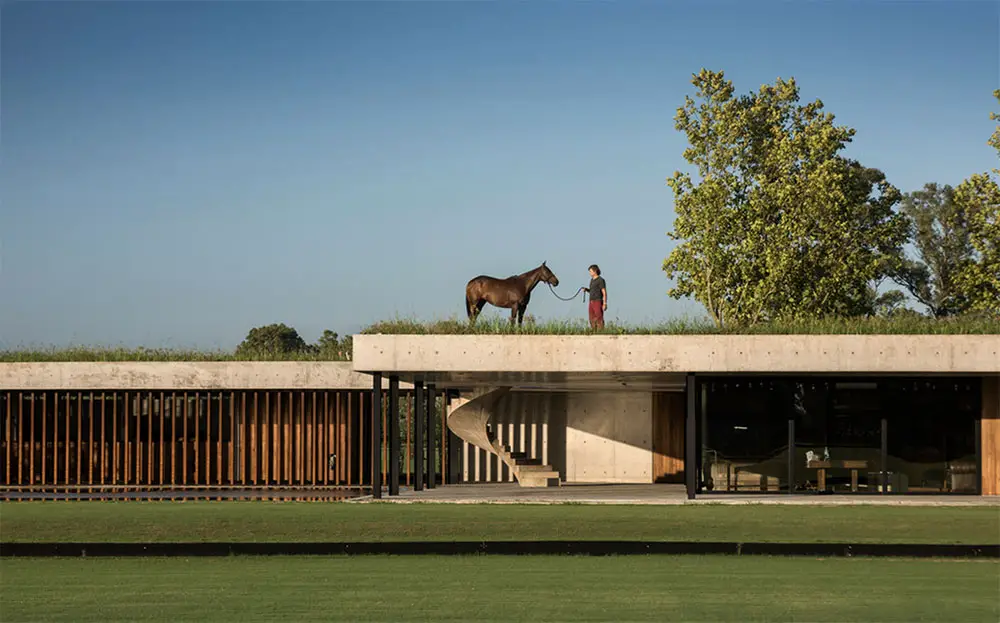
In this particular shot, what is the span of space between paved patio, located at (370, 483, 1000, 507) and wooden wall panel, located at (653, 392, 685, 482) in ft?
17.1

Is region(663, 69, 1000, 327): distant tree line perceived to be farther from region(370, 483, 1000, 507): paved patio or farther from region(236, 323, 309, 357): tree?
region(236, 323, 309, 357): tree

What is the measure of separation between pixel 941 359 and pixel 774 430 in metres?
3.39

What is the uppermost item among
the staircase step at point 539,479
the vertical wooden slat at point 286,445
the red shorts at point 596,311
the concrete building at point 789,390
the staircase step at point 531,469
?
the red shorts at point 596,311

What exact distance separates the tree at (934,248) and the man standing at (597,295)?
38195mm

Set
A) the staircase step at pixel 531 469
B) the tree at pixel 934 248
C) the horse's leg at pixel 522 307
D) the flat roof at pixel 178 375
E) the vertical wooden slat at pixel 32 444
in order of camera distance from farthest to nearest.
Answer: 1. the tree at pixel 934 248
2. the vertical wooden slat at pixel 32 444
3. the staircase step at pixel 531 469
4. the flat roof at pixel 178 375
5. the horse's leg at pixel 522 307

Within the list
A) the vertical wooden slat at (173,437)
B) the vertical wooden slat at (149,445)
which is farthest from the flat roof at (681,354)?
the vertical wooden slat at (149,445)

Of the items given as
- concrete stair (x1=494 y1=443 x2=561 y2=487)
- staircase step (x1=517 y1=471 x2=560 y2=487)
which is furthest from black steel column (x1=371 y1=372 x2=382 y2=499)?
staircase step (x1=517 y1=471 x2=560 y2=487)

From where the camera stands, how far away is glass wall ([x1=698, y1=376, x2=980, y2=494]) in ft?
86.1

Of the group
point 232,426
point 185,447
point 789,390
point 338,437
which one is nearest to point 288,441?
point 338,437

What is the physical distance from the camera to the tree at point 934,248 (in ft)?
210

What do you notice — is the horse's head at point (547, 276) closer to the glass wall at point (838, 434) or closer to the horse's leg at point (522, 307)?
the horse's leg at point (522, 307)

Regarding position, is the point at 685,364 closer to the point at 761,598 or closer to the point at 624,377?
the point at 624,377

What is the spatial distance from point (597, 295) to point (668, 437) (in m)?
8.76

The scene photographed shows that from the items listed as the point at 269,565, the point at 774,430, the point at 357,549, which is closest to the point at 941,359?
the point at 774,430
